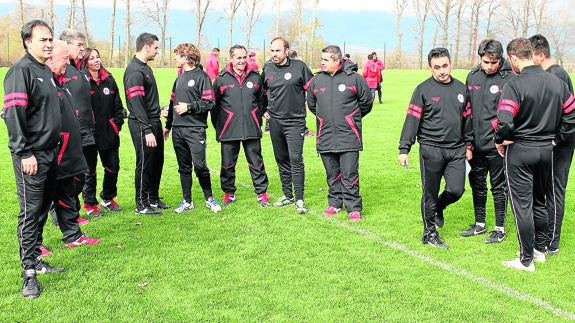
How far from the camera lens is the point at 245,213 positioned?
7.34 metres

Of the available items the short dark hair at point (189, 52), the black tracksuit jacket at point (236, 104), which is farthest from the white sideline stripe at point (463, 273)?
the short dark hair at point (189, 52)

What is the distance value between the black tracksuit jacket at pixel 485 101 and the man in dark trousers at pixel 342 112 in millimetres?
1442

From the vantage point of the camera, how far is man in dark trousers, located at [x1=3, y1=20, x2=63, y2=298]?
466 cm

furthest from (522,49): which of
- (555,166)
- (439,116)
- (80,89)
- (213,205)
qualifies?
(80,89)

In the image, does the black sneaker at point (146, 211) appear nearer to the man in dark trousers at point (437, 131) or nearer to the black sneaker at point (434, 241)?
the man in dark trousers at point (437, 131)

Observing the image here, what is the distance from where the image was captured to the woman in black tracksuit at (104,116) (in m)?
6.99

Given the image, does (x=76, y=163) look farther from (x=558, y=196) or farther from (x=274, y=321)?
(x=558, y=196)

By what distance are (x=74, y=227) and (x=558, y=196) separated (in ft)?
17.0

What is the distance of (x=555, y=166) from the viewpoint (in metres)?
5.70

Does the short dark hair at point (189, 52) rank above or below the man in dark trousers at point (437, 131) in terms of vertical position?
above

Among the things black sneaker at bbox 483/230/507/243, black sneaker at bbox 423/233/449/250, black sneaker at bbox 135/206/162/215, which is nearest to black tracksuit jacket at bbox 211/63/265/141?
black sneaker at bbox 135/206/162/215

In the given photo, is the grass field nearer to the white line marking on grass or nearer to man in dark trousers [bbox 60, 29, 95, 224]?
the white line marking on grass

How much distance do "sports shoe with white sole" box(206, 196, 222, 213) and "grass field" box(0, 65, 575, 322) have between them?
14cm

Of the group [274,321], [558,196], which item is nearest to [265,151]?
[558,196]
